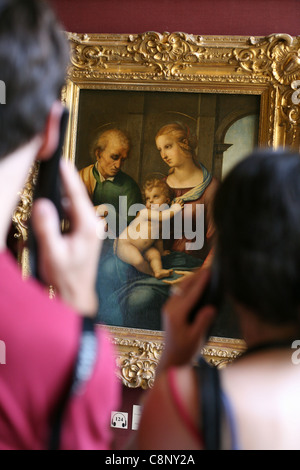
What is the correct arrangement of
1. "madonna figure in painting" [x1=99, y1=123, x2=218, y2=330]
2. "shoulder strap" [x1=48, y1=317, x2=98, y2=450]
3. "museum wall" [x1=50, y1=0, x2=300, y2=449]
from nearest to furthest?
1. "shoulder strap" [x1=48, y1=317, x2=98, y2=450]
2. "madonna figure in painting" [x1=99, y1=123, x2=218, y2=330]
3. "museum wall" [x1=50, y1=0, x2=300, y2=449]

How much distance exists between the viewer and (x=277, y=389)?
66 cm

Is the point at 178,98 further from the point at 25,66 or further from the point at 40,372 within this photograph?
the point at 40,372

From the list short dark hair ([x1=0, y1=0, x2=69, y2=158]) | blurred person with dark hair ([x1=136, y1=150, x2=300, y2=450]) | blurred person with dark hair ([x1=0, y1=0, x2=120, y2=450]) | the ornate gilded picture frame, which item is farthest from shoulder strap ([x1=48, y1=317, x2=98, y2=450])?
the ornate gilded picture frame

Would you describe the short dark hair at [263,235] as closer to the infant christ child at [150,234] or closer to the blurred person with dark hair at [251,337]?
the blurred person with dark hair at [251,337]

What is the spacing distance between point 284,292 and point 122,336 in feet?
6.89

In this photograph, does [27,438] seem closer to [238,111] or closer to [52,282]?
[52,282]

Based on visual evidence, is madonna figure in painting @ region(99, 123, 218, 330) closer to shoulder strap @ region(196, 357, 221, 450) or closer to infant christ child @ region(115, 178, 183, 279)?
infant christ child @ region(115, 178, 183, 279)

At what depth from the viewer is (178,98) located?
9.09 ft

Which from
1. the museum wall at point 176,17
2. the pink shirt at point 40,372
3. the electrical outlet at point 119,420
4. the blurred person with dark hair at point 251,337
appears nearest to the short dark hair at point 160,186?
the museum wall at point 176,17

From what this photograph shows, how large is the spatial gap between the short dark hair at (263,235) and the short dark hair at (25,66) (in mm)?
280

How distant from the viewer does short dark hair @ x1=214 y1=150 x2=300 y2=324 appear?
2.14 ft

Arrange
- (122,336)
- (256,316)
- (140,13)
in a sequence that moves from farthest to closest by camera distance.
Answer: (140,13) < (122,336) < (256,316)

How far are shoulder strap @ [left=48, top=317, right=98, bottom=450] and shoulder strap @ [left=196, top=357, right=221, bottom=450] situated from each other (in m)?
0.16

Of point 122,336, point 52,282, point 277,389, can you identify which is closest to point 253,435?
point 277,389
